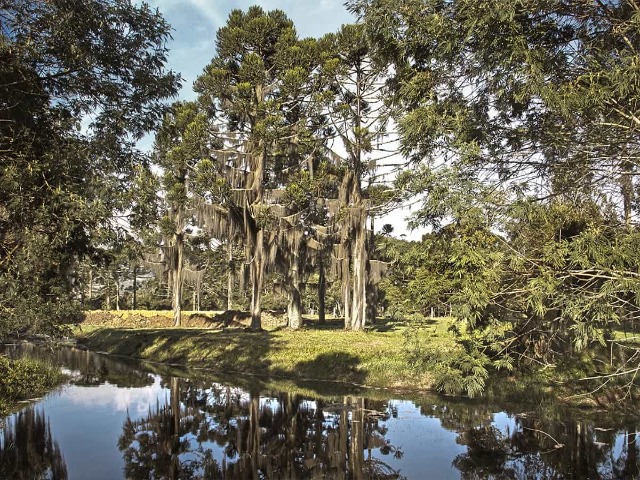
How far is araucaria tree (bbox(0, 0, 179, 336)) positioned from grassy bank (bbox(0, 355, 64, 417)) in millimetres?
4837

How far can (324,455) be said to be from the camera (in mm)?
9805

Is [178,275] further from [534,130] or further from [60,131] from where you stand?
[534,130]

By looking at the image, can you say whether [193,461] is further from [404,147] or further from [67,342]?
[67,342]

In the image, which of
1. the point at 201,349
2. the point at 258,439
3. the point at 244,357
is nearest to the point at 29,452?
the point at 258,439

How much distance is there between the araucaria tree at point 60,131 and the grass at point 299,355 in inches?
339

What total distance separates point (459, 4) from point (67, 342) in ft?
114

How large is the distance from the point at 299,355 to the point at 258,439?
946cm

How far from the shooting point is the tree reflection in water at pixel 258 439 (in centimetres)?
902

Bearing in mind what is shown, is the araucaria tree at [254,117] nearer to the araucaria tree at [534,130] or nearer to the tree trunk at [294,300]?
the tree trunk at [294,300]

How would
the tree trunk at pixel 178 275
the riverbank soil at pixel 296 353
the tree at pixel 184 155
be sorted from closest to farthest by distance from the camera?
the riverbank soil at pixel 296 353 < the tree at pixel 184 155 < the tree trunk at pixel 178 275

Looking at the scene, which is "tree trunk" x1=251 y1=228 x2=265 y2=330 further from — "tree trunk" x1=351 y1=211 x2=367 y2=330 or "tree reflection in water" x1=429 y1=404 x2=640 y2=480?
"tree reflection in water" x1=429 y1=404 x2=640 y2=480

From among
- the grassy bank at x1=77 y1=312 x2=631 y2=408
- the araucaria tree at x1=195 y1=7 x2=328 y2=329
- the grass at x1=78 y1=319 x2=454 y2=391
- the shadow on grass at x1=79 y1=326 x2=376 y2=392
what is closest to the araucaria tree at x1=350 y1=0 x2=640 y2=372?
the grassy bank at x1=77 y1=312 x2=631 y2=408

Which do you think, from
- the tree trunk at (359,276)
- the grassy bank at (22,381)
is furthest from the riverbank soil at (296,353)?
the grassy bank at (22,381)

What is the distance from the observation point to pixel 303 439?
431 inches
